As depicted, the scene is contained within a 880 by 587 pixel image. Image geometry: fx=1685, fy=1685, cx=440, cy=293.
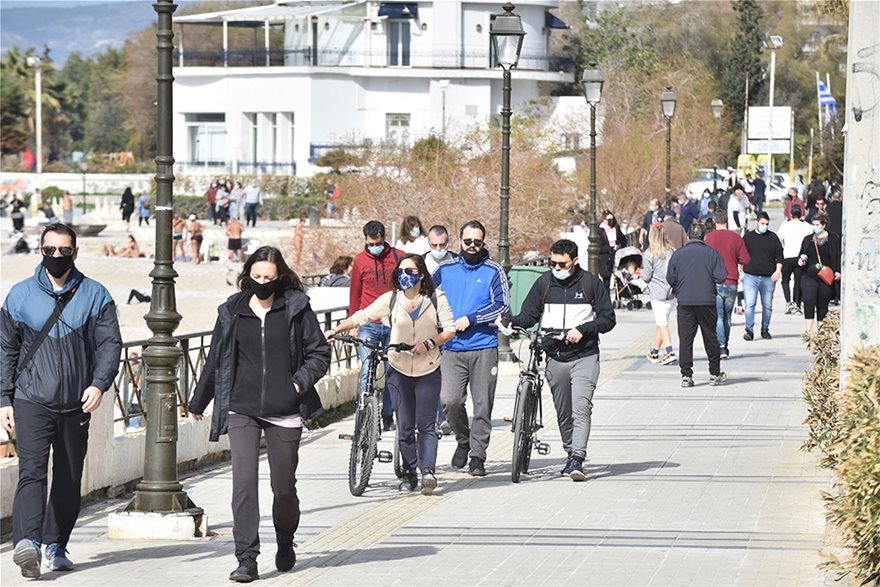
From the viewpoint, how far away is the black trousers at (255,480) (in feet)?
28.5

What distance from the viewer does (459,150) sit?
35.9 metres

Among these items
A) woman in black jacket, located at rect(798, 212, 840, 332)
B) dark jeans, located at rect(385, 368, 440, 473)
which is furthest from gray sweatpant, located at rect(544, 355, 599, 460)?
woman in black jacket, located at rect(798, 212, 840, 332)

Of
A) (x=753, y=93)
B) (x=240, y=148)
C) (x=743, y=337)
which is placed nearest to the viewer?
(x=743, y=337)

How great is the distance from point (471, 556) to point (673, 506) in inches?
83.9

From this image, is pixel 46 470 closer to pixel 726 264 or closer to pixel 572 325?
pixel 572 325

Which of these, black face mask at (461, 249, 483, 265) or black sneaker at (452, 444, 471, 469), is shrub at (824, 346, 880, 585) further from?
black sneaker at (452, 444, 471, 469)

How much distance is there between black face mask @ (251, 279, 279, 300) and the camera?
8.77 metres

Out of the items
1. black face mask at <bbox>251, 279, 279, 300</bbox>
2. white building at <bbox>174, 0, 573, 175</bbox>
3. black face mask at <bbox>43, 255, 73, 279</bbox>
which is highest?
white building at <bbox>174, 0, 573, 175</bbox>

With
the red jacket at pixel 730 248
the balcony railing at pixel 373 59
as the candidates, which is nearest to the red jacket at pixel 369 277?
the red jacket at pixel 730 248

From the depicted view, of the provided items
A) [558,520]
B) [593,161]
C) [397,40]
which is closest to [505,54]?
[593,161]

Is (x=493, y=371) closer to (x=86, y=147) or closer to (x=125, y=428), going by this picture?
(x=125, y=428)

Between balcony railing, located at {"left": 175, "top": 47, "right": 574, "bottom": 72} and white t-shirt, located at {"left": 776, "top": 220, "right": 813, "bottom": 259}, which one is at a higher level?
balcony railing, located at {"left": 175, "top": 47, "right": 574, "bottom": 72}

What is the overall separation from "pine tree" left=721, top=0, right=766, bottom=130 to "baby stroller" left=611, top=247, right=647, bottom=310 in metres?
63.5

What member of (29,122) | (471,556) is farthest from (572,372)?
(29,122)
